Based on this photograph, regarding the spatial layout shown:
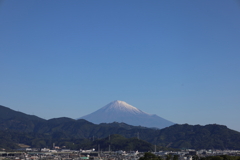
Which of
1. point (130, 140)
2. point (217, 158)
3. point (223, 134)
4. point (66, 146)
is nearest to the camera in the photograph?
point (217, 158)

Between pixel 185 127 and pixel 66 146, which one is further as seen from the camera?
pixel 185 127

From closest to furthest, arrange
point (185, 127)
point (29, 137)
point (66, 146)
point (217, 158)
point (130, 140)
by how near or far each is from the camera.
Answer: point (217, 158), point (130, 140), point (66, 146), point (29, 137), point (185, 127)

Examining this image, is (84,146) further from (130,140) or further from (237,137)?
(237,137)

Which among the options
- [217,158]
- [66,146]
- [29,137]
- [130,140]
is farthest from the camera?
[29,137]

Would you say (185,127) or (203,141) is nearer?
(203,141)

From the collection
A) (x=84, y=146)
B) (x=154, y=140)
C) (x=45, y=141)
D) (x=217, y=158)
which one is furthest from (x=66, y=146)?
(x=217, y=158)

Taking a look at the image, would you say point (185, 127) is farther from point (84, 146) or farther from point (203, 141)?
point (84, 146)

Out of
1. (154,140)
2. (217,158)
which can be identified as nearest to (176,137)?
(154,140)

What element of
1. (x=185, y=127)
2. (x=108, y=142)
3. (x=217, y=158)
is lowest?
(x=217, y=158)

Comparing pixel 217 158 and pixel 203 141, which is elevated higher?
pixel 203 141
